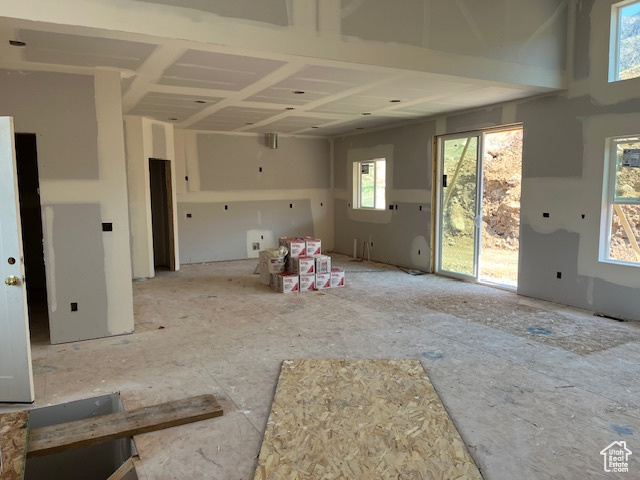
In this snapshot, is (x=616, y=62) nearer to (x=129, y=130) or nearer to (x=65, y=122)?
(x=65, y=122)

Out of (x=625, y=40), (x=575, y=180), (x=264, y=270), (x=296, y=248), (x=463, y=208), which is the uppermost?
(x=625, y=40)

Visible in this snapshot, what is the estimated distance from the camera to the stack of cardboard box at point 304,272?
6.47 meters

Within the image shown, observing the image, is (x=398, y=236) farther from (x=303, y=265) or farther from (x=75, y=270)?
(x=75, y=270)

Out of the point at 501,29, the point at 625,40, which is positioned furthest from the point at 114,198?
the point at 625,40

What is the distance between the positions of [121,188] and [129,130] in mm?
3148

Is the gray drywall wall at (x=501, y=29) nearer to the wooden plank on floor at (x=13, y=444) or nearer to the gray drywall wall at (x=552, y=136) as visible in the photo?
the gray drywall wall at (x=552, y=136)

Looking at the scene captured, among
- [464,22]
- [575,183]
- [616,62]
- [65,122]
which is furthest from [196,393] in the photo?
[616,62]

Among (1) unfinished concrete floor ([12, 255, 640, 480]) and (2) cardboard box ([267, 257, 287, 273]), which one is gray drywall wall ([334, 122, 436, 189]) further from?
(2) cardboard box ([267, 257, 287, 273])

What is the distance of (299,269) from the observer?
6500 mm

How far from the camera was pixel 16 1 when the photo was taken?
2.88 m

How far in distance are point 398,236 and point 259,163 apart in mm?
3423

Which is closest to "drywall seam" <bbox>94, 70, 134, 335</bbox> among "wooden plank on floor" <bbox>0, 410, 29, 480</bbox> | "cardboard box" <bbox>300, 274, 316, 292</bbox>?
"wooden plank on floor" <bbox>0, 410, 29, 480</bbox>

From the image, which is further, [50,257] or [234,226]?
[234,226]

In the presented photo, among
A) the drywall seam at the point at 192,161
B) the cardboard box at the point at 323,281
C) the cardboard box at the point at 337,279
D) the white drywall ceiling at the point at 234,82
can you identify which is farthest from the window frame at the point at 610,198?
the drywall seam at the point at 192,161
